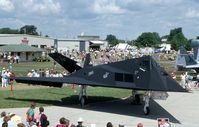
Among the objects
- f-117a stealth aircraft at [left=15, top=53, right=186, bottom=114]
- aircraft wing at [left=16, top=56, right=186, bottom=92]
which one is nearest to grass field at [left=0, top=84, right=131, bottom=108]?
f-117a stealth aircraft at [left=15, top=53, right=186, bottom=114]

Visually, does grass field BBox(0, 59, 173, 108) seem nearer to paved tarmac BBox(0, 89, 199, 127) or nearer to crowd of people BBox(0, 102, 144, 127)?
paved tarmac BBox(0, 89, 199, 127)

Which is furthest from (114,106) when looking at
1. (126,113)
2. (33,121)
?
(33,121)

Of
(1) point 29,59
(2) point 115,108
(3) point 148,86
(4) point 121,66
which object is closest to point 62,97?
(2) point 115,108

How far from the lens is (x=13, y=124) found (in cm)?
1290

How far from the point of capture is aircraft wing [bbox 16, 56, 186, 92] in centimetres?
2012

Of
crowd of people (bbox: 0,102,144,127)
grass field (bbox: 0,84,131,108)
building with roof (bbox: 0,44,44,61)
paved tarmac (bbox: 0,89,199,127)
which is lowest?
paved tarmac (bbox: 0,89,199,127)

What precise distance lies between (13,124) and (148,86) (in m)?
8.99

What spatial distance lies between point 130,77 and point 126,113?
198 centimetres

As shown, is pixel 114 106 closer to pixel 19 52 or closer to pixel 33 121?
pixel 33 121

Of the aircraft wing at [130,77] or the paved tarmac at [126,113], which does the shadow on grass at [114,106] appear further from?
the aircraft wing at [130,77]

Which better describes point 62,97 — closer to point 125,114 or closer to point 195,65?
point 125,114

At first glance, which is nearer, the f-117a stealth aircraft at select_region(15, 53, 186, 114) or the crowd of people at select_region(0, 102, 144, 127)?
the crowd of people at select_region(0, 102, 144, 127)

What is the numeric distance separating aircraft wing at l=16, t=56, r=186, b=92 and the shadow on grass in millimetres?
1441

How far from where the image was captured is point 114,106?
2419 centimetres
